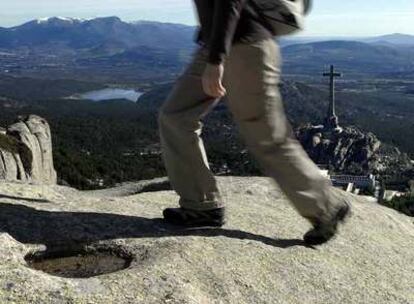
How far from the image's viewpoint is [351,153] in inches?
4683

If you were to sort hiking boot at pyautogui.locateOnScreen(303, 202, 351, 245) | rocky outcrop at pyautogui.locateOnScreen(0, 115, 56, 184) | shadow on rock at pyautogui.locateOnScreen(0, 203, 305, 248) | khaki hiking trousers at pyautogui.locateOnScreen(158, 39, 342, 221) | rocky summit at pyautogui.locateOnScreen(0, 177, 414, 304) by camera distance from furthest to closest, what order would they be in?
rocky outcrop at pyautogui.locateOnScreen(0, 115, 56, 184) < hiking boot at pyautogui.locateOnScreen(303, 202, 351, 245) < shadow on rock at pyautogui.locateOnScreen(0, 203, 305, 248) < khaki hiking trousers at pyautogui.locateOnScreen(158, 39, 342, 221) < rocky summit at pyautogui.locateOnScreen(0, 177, 414, 304)

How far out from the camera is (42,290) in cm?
540

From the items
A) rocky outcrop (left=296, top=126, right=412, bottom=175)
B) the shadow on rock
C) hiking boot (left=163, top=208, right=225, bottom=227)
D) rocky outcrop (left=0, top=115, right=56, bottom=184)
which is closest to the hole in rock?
the shadow on rock

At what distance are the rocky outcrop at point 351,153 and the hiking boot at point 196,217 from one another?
355 ft

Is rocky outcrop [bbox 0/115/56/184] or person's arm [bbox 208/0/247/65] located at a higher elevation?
person's arm [bbox 208/0/247/65]

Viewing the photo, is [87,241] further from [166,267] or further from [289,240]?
[289,240]

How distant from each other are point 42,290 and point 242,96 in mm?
2482

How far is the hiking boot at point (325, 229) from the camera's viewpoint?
7277mm

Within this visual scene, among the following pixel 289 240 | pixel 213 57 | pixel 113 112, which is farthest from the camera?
pixel 113 112

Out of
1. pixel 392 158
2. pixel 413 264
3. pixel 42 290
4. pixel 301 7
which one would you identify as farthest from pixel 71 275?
pixel 392 158

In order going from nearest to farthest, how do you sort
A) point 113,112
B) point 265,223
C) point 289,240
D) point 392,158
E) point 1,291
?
point 1,291 < point 289,240 < point 265,223 < point 392,158 < point 113,112

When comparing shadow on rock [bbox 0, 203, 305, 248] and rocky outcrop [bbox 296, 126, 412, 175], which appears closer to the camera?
shadow on rock [bbox 0, 203, 305, 248]

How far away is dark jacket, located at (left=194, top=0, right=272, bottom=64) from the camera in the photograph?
19.5ft

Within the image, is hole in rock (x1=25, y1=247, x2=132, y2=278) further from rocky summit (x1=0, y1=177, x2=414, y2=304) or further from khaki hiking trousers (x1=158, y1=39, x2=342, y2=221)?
khaki hiking trousers (x1=158, y1=39, x2=342, y2=221)
